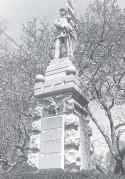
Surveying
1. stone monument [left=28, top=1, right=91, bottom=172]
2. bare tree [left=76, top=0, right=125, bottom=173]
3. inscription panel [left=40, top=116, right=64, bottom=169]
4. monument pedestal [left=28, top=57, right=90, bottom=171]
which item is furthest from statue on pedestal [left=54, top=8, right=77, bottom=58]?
bare tree [left=76, top=0, right=125, bottom=173]

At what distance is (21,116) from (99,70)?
6084 mm

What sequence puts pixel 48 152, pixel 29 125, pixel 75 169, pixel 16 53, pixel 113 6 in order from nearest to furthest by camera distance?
pixel 75 169 < pixel 48 152 < pixel 29 125 < pixel 113 6 < pixel 16 53

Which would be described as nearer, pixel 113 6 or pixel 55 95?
pixel 55 95

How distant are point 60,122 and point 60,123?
1.7 inches

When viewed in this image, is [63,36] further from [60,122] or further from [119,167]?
[119,167]

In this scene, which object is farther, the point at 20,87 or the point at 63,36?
the point at 20,87

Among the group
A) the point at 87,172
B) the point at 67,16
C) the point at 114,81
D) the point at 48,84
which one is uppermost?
the point at 67,16

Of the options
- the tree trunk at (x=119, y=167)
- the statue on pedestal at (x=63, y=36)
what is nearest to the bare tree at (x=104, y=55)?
the tree trunk at (x=119, y=167)

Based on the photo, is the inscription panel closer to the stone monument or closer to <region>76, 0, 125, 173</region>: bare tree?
the stone monument

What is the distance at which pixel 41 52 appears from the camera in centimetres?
1948

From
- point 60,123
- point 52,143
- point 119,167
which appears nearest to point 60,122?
point 60,123

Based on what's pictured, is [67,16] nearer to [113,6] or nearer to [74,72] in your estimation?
[74,72]

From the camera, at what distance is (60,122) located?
10383 mm

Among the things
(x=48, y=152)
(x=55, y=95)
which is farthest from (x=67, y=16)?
(x=48, y=152)
